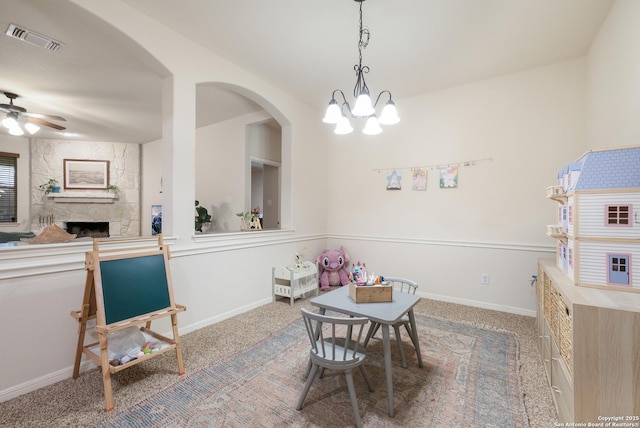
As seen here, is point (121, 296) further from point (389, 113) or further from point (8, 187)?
point (8, 187)

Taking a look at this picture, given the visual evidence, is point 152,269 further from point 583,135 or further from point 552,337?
point 583,135

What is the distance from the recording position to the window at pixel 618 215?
1299 millimetres

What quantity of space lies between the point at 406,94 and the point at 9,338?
437 centimetres

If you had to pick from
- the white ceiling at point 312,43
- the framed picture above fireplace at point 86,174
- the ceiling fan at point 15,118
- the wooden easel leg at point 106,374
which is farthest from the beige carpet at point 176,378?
the framed picture above fireplace at point 86,174

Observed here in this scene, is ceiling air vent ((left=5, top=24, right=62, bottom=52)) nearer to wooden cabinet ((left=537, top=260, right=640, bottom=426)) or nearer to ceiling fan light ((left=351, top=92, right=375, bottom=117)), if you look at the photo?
ceiling fan light ((left=351, top=92, right=375, bottom=117))

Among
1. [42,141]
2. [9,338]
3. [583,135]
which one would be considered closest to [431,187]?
[583,135]

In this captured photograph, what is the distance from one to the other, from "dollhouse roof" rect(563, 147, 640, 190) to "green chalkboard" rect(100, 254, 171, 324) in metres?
2.64

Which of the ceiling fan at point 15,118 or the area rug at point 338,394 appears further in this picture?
the ceiling fan at point 15,118

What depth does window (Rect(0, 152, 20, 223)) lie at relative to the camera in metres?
5.16

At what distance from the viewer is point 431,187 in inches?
142

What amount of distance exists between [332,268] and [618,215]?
10.4ft

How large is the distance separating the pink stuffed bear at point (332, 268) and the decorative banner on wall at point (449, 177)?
1718mm

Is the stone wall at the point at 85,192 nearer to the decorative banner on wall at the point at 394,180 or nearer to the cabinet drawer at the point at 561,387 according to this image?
the decorative banner on wall at the point at 394,180

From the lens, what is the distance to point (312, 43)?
8.54 feet
